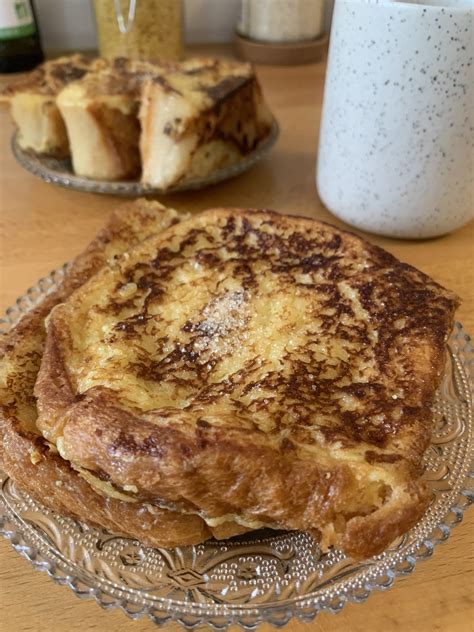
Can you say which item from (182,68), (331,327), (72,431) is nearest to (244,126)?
(182,68)

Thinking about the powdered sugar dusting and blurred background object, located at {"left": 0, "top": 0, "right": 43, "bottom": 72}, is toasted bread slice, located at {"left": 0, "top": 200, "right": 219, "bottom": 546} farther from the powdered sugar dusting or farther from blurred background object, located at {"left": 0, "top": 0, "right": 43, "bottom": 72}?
blurred background object, located at {"left": 0, "top": 0, "right": 43, "bottom": 72}

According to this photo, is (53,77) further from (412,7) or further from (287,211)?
(412,7)

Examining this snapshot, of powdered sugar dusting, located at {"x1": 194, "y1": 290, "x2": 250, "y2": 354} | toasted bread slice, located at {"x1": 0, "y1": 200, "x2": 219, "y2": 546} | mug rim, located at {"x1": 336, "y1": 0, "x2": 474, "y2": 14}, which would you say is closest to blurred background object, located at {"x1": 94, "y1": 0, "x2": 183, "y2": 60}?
mug rim, located at {"x1": 336, "y1": 0, "x2": 474, "y2": 14}

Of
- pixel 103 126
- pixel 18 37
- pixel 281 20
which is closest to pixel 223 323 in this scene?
pixel 103 126

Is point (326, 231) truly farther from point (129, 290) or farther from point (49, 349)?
point (49, 349)

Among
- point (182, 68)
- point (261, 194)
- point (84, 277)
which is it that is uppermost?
point (182, 68)
